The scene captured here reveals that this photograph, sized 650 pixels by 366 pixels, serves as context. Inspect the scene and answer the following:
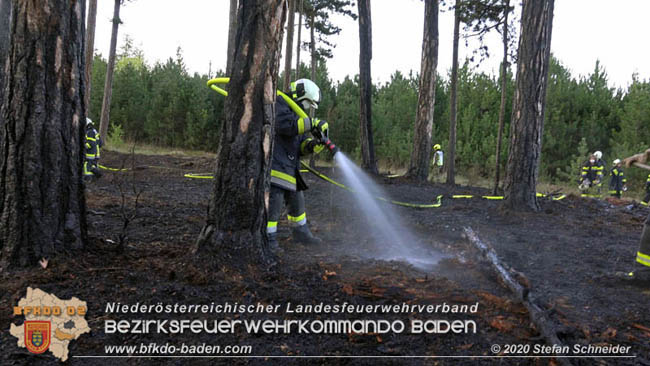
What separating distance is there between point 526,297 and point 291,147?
277 centimetres

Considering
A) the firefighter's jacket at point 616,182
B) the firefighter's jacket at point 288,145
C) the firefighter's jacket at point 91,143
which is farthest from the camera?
the firefighter's jacket at point 616,182

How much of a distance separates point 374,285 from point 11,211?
102 inches

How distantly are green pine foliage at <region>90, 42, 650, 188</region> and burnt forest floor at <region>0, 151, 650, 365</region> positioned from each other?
15.0 m

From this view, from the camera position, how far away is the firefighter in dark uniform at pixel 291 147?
4.41 meters

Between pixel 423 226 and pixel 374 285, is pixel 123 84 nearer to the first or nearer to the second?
pixel 423 226

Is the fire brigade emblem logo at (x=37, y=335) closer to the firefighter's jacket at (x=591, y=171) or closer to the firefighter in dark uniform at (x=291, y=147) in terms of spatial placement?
the firefighter in dark uniform at (x=291, y=147)

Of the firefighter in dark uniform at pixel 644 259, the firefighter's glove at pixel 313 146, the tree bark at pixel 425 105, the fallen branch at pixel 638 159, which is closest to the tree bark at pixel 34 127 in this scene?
the firefighter's glove at pixel 313 146

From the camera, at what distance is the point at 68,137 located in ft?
10.4

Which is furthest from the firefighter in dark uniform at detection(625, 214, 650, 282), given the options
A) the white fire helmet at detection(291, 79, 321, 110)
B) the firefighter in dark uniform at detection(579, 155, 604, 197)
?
the firefighter in dark uniform at detection(579, 155, 604, 197)

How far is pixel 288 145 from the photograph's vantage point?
4703mm

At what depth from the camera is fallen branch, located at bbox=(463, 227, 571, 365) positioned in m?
2.34

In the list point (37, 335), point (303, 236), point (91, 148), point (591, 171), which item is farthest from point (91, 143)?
point (591, 171)

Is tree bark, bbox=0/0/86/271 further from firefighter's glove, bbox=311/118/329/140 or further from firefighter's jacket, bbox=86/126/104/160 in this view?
firefighter's jacket, bbox=86/126/104/160

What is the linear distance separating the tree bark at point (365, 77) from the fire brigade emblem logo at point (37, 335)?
1042 cm
